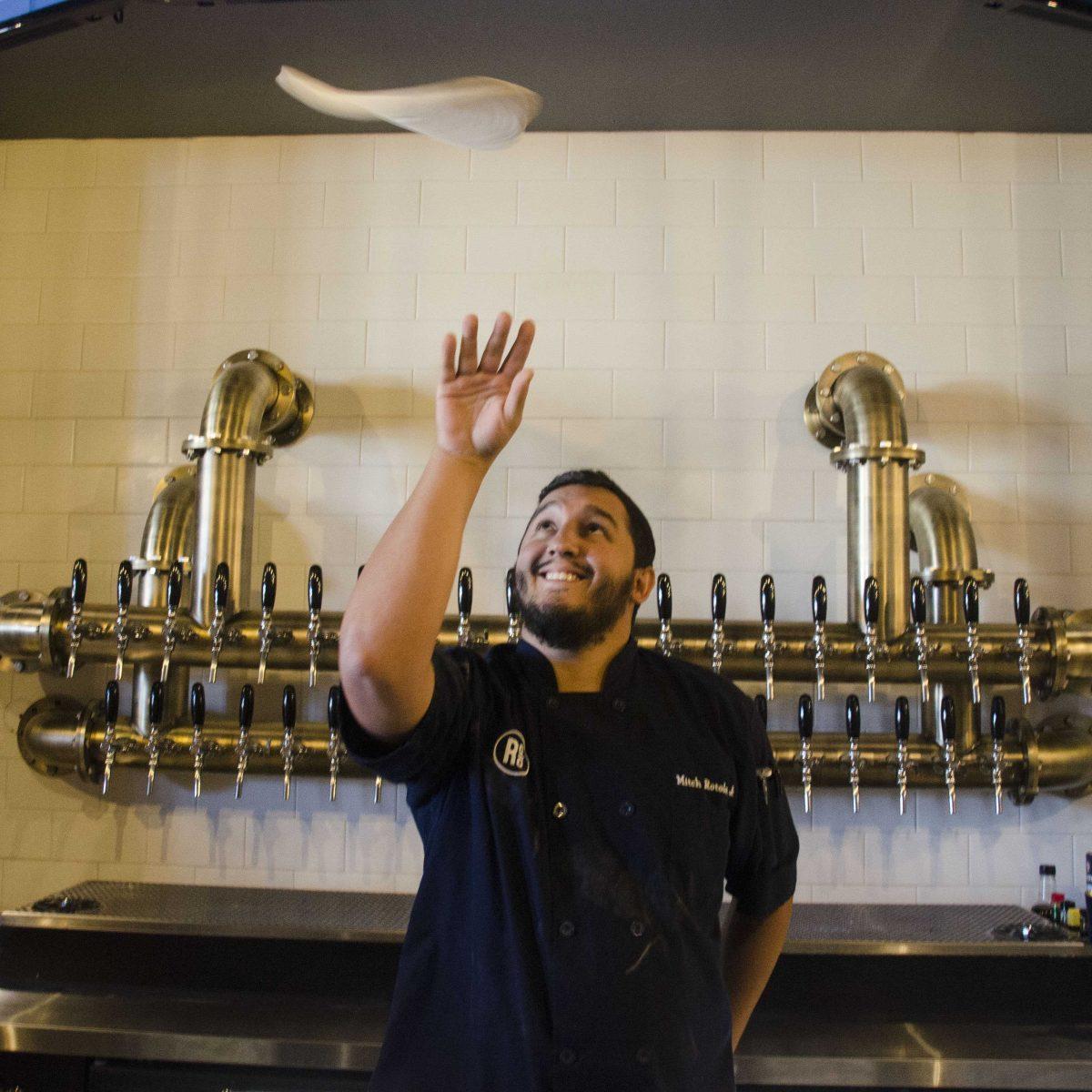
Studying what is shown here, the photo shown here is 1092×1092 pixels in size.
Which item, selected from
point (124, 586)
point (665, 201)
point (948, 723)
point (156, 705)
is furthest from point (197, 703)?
point (665, 201)

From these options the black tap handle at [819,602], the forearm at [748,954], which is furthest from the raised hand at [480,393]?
the black tap handle at [819,602]

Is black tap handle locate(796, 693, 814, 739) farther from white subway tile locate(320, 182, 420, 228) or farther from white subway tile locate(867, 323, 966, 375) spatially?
white subway tile locate(320, 182, 420, 228)

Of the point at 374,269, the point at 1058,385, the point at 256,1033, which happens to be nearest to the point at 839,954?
the point at 256,1033

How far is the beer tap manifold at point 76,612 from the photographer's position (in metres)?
2.32

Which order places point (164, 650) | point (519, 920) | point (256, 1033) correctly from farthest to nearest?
point (164, 650), point (256, 1033), point (519, 920)

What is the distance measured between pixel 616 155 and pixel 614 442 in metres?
0.85

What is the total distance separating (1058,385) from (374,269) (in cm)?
194

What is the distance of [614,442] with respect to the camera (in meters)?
2.82

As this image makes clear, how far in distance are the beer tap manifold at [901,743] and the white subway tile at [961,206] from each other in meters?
1.40

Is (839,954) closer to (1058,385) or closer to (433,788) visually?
(433,788)

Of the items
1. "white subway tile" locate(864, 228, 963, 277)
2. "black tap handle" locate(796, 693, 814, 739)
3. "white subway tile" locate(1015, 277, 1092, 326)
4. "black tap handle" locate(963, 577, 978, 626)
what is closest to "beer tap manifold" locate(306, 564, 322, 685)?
"black tap handle" locate(796, 693, 814, 739)

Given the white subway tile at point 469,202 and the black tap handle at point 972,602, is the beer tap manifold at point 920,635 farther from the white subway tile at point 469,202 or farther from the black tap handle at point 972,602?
the white subway tile at point 469,202

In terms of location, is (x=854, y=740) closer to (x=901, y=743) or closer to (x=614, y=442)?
(x=901, y=743)

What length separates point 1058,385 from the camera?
2.83m
